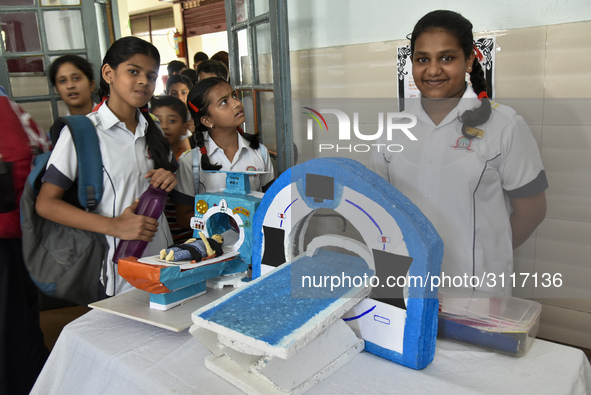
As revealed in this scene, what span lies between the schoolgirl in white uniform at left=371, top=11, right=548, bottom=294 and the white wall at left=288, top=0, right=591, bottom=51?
1.67 ft

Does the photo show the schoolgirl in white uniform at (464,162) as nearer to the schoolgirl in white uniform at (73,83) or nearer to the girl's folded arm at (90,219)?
the girl's folded arm at (90,219)

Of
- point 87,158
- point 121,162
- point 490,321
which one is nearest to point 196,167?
point 121,162

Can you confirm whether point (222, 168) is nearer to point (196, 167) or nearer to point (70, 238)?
point (196, 167)

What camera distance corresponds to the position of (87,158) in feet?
4.93

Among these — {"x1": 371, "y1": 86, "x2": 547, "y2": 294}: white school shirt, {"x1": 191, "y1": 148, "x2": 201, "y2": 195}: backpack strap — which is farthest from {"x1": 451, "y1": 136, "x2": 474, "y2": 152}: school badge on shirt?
{"x1": 191, "y1": 148, "x2": 201, "y2": 195}: backpack strap

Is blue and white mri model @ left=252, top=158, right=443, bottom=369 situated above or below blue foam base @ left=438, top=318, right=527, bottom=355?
above

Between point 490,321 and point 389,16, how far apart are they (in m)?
1.86

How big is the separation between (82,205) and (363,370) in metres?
1.08

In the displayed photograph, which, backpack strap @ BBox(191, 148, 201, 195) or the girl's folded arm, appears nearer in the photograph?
the girl's folded arm

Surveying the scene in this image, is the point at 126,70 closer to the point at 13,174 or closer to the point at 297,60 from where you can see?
the point at 13,174

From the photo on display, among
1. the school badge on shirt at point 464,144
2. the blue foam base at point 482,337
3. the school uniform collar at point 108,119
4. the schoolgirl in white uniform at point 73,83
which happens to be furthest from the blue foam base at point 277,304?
the schoolgirl in white uniform at point 73,83

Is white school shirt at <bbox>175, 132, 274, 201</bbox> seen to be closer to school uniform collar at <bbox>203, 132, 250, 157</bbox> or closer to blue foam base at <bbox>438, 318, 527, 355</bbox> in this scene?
school uniform collar at <bbox>203, 132, 250, 157</bbox>

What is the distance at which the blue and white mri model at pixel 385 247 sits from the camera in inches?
36.3

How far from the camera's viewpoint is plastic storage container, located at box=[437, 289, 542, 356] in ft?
3.11
